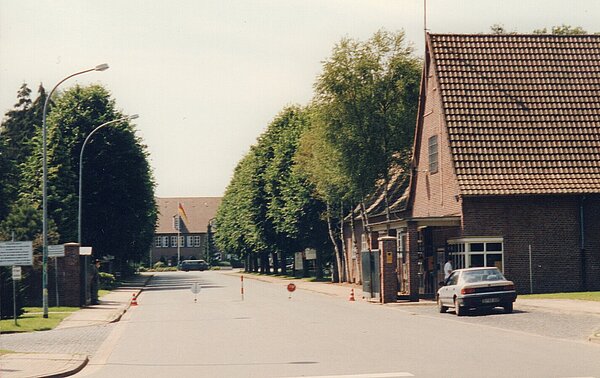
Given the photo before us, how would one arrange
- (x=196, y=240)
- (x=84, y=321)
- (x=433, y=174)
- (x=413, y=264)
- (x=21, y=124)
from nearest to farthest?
(x=84, y=321) < (x=413, y=264) < (x=433, y=174) < (x=21, y=124) < (x=196, y=240)

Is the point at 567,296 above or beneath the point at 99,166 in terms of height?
beneath

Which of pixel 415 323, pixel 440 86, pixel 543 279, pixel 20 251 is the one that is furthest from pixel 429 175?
pixel 20 251

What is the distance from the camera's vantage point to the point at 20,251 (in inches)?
983

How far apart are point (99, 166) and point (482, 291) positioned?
38.1 metres

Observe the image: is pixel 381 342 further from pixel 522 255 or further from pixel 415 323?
pixel 522 255

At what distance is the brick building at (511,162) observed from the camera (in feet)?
139

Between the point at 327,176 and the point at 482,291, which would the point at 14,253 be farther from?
the point at 327,176

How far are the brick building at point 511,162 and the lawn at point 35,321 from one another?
15.0 metres

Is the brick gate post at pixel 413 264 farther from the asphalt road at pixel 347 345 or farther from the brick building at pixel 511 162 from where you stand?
the asphalt road at pixel 347 345

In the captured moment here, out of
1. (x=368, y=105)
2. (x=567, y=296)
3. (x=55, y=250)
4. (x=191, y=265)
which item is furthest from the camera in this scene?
(x=191, y=265)

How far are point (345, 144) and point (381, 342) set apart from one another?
34.1m

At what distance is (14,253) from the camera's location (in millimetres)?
24891

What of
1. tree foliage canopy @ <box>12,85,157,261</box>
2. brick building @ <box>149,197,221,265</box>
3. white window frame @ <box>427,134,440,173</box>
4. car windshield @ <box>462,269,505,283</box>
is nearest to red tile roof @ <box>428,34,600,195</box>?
white window frame @ <box>427,134,440,173</box>

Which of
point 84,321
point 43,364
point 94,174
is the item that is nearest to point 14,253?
point 84,321
